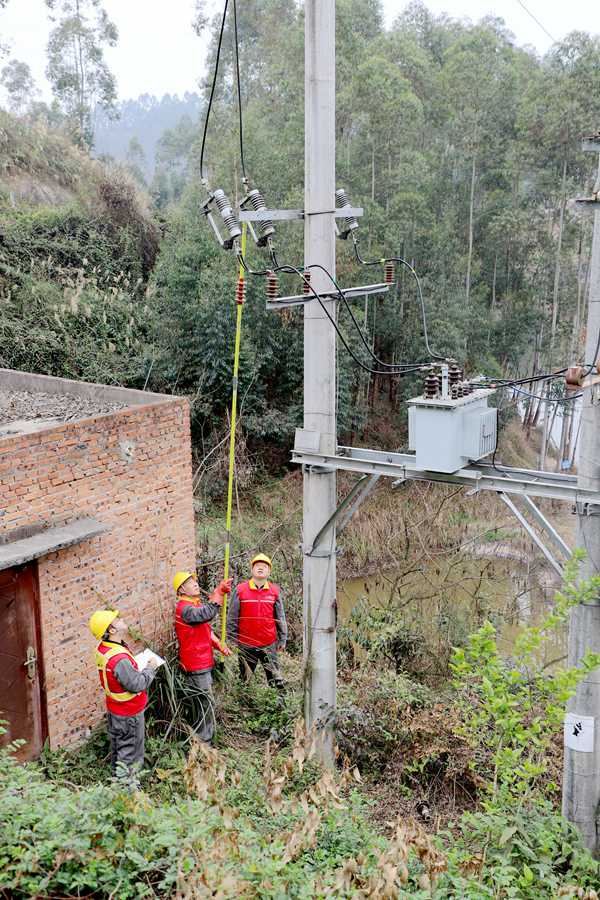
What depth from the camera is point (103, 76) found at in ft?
140

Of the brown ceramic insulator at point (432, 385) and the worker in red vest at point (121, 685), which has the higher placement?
the brown ceramic insulator at point (432, 385)

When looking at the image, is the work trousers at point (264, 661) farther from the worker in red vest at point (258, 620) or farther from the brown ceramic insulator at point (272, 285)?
the brown ceramic insulator at point (272, 285)

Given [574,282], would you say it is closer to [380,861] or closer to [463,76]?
[463,76]

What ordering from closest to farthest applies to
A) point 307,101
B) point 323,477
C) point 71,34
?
point 307,101
point 323,477
point 71,34

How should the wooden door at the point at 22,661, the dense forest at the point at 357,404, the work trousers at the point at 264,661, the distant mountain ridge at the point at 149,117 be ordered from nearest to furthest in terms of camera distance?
the dense forest at the point at 357,404 < the wooden door at the point at 22,661 < the work trousers at the point at 264,661 < the distant mountain ridge at the point at 149,117

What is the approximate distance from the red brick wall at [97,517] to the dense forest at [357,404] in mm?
665

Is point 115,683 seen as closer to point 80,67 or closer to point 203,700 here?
point 203,700

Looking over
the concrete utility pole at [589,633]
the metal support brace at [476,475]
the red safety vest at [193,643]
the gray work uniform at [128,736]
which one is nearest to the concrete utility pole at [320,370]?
the metal support brace at [476,475]

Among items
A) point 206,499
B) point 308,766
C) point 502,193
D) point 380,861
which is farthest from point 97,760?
point 502,193

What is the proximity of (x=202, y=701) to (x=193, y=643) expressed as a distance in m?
0.58

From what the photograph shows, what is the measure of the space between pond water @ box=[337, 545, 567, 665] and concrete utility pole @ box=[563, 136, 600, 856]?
147 inches

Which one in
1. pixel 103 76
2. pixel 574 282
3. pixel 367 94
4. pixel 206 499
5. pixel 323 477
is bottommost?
pixel 206 499

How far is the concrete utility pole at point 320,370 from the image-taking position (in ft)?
22.1

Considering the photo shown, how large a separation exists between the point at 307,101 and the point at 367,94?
807 inches
